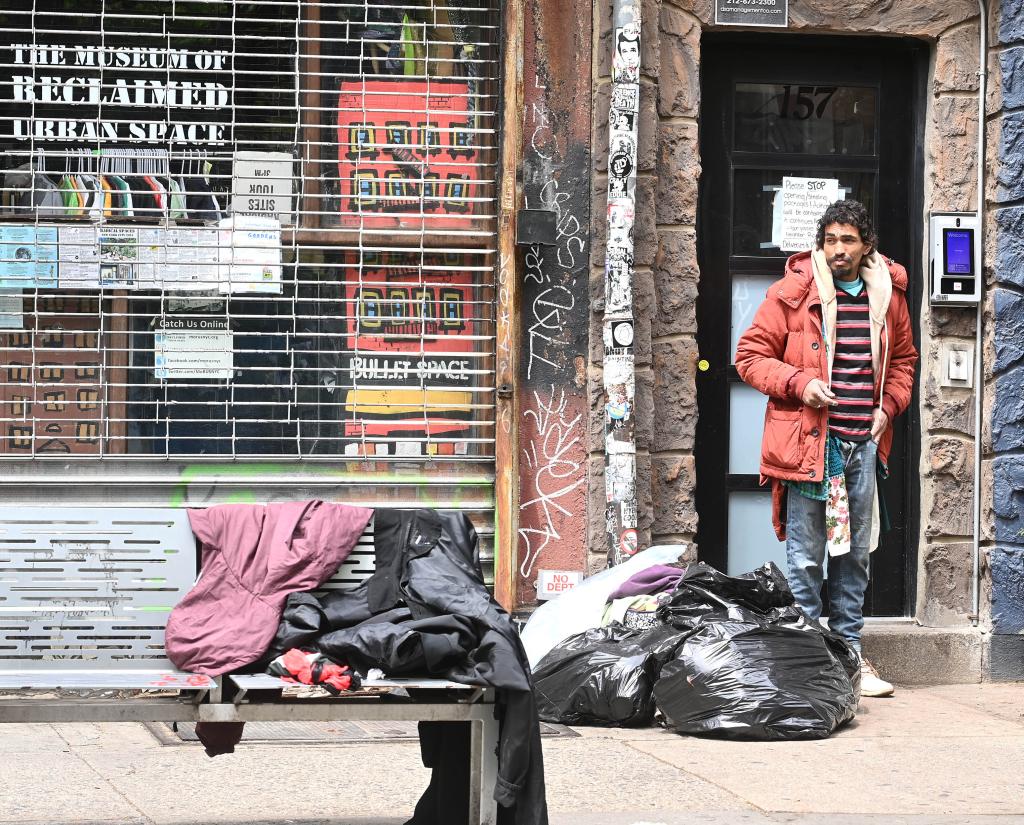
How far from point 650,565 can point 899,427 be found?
1.87 meters

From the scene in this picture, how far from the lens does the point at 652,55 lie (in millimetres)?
7355

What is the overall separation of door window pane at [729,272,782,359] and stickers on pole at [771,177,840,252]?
194 mm

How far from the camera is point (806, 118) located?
7852 millimetres

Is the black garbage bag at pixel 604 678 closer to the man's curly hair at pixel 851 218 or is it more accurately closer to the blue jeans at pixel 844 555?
the blue jeans at pixel 844 555

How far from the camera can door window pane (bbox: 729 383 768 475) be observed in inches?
309

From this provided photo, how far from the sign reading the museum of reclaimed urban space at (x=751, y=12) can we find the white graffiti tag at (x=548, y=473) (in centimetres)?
209

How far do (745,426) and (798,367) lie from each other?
3.62ft

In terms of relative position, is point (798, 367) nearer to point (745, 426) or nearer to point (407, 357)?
point (745, 426)

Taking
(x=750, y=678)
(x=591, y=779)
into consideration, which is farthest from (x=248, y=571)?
(x=750, y=678)

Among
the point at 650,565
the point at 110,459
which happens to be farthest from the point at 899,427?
the point at 110,459

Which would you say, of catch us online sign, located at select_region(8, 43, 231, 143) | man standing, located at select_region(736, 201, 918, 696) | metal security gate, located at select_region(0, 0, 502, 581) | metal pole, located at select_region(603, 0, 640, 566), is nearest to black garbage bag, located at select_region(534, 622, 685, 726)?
metal pole, located at select_region(603, 0, 640, 566)

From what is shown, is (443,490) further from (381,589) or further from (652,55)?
(381,589)

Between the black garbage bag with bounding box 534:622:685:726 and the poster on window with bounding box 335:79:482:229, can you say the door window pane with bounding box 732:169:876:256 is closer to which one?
the poster on window with bounding box 335:79:482:229

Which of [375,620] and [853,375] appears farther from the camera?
[853,375]
